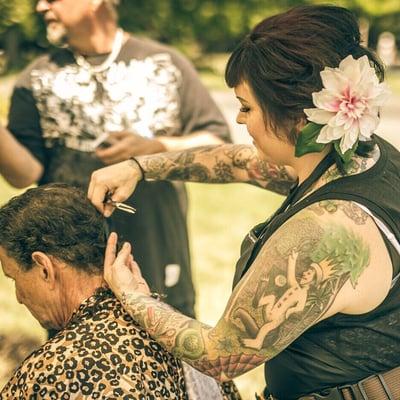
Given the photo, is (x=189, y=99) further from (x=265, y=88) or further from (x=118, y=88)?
(x=265, y=88)

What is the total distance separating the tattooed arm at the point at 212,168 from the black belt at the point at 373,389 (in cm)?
98

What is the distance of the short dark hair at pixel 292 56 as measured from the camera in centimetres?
251

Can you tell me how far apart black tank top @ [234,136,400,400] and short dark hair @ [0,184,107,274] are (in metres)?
0.47

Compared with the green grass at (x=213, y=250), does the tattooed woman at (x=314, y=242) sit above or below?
above

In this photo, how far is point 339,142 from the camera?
2.54 metres

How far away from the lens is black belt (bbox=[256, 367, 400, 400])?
103 inches

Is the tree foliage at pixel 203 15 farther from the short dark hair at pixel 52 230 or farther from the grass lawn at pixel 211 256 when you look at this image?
the short dark hair at pixel 52 230

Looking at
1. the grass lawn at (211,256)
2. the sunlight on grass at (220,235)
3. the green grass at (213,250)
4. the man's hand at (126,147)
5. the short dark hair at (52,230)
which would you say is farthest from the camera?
the sunlight on grass at (220,235)

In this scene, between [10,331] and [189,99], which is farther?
[10,331]

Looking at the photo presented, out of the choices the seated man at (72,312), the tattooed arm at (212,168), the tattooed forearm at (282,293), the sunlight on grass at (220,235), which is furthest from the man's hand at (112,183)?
the sunlight on grass at (220,235)

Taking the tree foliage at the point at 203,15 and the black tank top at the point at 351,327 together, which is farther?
the tree foliage at the point at 203,15

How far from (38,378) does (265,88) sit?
1050 millimetres

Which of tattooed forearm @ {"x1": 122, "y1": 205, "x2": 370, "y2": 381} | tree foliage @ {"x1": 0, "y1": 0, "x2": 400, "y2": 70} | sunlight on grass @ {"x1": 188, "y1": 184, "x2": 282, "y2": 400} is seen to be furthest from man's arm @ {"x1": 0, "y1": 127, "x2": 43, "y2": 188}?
tree foliage @ {"x1": 0, "y1": 0, "x2": 400, "y2": 70}

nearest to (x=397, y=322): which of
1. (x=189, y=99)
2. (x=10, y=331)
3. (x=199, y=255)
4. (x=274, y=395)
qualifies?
(x=274, y=395)
